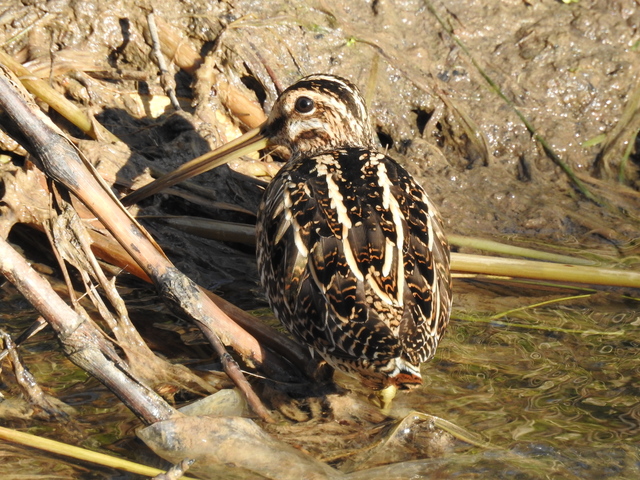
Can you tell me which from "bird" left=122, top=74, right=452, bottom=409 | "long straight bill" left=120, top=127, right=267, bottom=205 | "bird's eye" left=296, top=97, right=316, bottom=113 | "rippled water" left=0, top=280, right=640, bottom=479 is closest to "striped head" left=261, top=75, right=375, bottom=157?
"bird's eye" left=296, top=97, right=316, bottom=113

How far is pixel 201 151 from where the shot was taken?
215 inches

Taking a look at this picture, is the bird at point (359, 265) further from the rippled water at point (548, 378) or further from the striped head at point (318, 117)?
the striped head at point (318, 117)

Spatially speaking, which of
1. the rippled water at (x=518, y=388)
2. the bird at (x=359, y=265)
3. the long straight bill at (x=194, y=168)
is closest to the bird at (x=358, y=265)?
the bird at (x=359, y=265)

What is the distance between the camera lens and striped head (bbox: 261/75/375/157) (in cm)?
489

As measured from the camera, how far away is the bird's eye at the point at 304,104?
487cm

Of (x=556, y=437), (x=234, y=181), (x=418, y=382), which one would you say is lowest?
(x=556, y=437)

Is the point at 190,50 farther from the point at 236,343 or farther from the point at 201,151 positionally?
the point at 236,343

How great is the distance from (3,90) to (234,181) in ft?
7.38

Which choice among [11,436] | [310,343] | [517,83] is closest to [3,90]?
[11,436]

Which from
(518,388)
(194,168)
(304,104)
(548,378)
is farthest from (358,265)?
(194,168)

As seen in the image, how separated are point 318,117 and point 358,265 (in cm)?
163

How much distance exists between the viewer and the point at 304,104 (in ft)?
16.0

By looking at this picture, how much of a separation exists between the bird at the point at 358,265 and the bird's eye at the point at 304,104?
46 centimetres

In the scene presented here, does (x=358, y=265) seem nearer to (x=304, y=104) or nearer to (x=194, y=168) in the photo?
(x=304, y=104)
